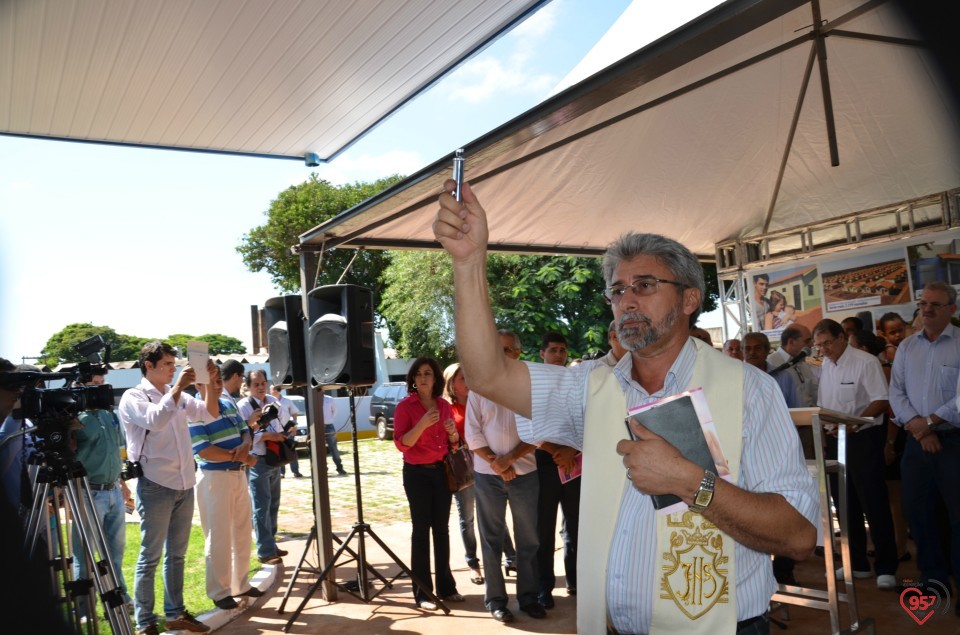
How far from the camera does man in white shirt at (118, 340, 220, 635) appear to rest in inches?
200

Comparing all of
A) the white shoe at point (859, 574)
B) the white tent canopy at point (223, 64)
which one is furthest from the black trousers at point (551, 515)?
the white tent canopy at point (223, 64)

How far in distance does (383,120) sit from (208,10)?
2.96m

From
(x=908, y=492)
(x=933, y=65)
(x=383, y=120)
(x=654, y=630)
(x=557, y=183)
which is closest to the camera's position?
(x=933, y=65)

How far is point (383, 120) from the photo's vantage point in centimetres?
830

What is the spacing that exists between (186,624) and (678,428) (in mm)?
4730

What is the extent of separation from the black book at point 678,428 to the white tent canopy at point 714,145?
5.12ft

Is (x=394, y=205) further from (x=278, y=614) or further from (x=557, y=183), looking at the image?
(x=278, y=614)

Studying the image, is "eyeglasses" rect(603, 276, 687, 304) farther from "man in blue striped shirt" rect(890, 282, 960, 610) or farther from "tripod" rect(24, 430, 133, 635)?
"man in blue striped shirt" rect(890, 282, 960, 610)

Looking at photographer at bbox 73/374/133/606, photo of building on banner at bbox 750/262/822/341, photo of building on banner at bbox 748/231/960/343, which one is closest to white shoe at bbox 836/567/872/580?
photo of building on banner at bbox 748/231/960/343

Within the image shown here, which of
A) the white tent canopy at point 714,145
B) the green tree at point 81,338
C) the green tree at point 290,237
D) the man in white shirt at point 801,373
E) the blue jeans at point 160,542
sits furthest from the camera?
the green tree at point 81,338

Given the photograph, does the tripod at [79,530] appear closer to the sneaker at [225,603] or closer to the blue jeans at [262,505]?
the sneaker at [225,603]

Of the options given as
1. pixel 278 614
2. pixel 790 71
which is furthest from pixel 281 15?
pixel 278 614

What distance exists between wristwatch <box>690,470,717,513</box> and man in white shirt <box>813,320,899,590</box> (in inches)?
179

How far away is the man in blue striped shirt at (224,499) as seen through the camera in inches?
228
